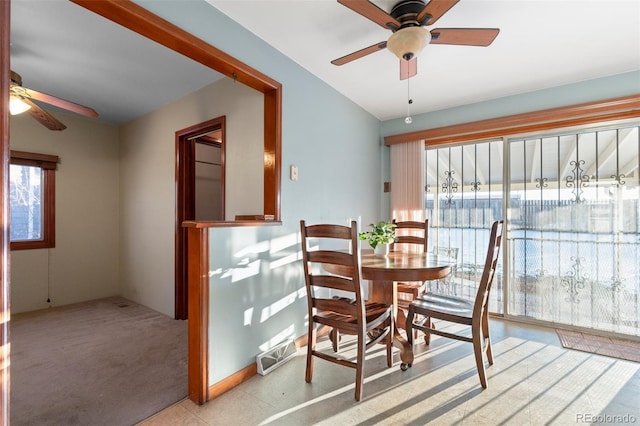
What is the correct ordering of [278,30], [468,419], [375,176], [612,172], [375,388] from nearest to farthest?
1. [468,419]
2. [375,388]
3. [278,30]
4. [612,172]
5. [375,176]

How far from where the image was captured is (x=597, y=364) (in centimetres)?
217

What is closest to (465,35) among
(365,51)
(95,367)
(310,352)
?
(365,51)

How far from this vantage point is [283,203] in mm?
2305

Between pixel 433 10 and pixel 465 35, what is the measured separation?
295 mm

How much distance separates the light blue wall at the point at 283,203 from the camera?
181 cm

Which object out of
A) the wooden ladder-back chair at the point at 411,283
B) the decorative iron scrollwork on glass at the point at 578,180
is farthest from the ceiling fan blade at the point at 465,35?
the decorative iron scrollwork on glass at the point at 578,180

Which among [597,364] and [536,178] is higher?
[536,178]

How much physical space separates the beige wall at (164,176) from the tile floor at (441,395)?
142cm

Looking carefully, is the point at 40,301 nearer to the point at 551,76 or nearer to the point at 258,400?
the point at 258,400

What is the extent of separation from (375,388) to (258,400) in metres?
0.75

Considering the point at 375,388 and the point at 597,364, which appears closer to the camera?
the point at 375,388

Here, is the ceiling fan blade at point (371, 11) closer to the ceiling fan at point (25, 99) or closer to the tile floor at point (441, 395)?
the ceiling fan at point (25, 99)

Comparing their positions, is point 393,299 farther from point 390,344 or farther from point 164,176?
point 164,176

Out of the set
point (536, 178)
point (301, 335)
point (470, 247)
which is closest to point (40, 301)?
point (301, 335)
